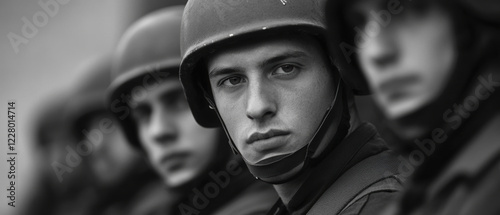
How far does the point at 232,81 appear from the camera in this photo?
2.61 m

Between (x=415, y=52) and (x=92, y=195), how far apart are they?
13.2 feet

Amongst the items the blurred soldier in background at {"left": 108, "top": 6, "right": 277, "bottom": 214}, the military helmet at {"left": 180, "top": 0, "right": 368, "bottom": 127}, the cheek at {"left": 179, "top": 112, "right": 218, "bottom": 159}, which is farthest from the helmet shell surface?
the cheek at {"left": 179, "top": 112, "right": 218, "bottom": 159}

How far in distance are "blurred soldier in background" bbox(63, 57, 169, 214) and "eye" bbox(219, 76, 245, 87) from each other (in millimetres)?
2799

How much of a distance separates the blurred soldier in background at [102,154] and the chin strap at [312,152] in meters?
2.91

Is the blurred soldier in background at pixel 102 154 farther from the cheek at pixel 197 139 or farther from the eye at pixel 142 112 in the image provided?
the cheek at pixel 197 139

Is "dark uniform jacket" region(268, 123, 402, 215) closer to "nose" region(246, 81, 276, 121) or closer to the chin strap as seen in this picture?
the chin strap

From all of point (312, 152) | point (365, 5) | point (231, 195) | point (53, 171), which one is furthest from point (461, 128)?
point (53, 171)

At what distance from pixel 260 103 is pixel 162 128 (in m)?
1.88

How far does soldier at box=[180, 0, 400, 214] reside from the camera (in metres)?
2.46

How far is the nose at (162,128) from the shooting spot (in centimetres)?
421

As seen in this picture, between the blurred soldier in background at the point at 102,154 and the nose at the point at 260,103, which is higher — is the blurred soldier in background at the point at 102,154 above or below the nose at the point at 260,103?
below

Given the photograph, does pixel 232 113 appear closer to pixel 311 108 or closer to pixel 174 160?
pixel 311 108

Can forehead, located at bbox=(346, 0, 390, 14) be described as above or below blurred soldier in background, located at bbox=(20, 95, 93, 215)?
above

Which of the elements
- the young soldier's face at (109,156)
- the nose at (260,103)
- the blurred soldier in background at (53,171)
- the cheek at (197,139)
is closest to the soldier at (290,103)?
the nose at (260,103)
